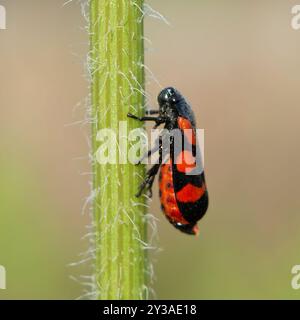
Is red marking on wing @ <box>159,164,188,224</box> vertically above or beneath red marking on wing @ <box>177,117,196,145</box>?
beneath

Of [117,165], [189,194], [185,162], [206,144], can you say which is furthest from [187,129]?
[206,144]

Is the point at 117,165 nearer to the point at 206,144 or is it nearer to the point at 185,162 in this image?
the point at 185,162

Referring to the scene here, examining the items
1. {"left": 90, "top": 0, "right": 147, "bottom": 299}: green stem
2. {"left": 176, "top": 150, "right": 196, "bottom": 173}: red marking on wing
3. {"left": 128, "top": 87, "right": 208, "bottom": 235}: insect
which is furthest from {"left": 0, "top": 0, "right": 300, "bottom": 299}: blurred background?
{"left": 90, "top": 0, "right": 147, "bottom": 299}: green stem

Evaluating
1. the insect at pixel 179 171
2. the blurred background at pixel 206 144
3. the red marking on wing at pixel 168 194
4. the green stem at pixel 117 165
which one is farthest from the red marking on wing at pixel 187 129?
the blurred background at pixel 206 144

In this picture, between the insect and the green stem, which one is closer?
the green stem

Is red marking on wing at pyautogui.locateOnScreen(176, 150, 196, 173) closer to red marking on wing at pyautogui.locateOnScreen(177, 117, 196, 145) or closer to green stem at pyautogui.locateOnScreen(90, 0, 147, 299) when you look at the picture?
red marking on wing at pyautogui.locateOnScreen(177, 117, 196, 145)

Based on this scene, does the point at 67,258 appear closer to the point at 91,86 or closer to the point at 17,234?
the point at 17,234
